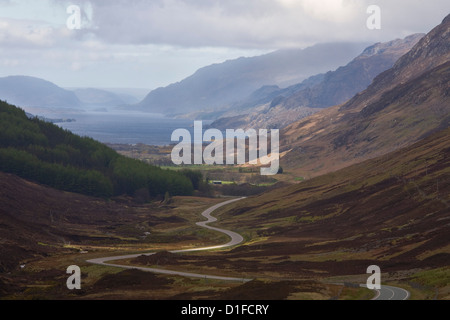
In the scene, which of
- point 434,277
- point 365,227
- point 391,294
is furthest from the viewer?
point 365,227

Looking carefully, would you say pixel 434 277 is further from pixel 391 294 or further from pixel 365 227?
pixel 365 227

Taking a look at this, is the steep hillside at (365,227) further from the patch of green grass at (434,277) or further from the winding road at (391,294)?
the winding road at (391,294)

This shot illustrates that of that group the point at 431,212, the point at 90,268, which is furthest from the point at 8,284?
the point at 431,212

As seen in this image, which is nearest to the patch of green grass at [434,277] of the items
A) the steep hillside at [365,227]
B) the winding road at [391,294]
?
the winding road at [391,294]

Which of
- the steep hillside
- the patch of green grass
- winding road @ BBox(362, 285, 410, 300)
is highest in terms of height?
the steep hillside

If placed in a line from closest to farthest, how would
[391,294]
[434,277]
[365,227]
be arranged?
[391,294]
[434,277]
[365,227]

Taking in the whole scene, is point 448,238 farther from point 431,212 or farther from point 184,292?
point 184,292

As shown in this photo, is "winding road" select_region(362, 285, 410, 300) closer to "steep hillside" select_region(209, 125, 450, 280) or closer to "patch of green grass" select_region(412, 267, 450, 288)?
"patch of green grass" select_region(412, 267, 450, 288)

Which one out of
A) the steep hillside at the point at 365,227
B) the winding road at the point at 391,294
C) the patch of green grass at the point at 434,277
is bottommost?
the winding road at the point at 391,294

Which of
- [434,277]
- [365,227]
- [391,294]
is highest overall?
[365,227]

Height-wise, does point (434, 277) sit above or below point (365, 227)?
below

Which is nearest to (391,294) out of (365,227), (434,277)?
(434,277)

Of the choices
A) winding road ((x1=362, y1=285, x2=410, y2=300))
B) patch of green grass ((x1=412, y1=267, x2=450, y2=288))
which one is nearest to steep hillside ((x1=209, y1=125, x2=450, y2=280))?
patch of green grass ((x1=412, y1=267, x2=450, y2=288))
